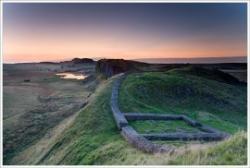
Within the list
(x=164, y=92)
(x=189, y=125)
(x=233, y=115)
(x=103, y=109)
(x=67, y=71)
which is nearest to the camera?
(x=189, y=125)

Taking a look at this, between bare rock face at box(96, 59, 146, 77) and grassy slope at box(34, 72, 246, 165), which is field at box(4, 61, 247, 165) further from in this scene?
bare rock face at box(96, 59, 146, 77)

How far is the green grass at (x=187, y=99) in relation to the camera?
33869 millimetres

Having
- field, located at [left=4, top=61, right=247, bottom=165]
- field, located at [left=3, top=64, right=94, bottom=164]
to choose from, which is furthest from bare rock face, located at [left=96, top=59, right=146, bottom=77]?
field, located at [left=4, top=61, right=247, bottom=165]

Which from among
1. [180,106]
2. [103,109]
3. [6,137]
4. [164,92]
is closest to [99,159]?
[103,109]

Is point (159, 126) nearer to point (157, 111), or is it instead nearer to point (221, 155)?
point (157, 111)

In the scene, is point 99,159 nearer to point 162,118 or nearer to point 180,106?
point 162,118

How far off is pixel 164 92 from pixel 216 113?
21.8 ft

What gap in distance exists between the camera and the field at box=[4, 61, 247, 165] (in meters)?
13.2

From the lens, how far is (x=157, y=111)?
32469 mm

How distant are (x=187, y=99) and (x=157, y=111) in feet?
34.4

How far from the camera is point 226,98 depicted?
46000mm

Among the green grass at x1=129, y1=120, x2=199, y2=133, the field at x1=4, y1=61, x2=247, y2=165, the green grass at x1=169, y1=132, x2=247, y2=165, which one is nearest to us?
the green grass at x1=169, y1=132, x2=247, y2=165

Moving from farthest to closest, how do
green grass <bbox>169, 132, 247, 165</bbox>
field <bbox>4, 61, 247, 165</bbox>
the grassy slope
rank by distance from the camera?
1. field <bbox>4, 61, 247, 165</bbox>
2. the grassy slope
3. green grass <bbox>169, 132, 247, 165</bbox>

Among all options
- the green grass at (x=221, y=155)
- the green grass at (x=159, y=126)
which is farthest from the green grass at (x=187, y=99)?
the green grass at (x=221, y=155)
